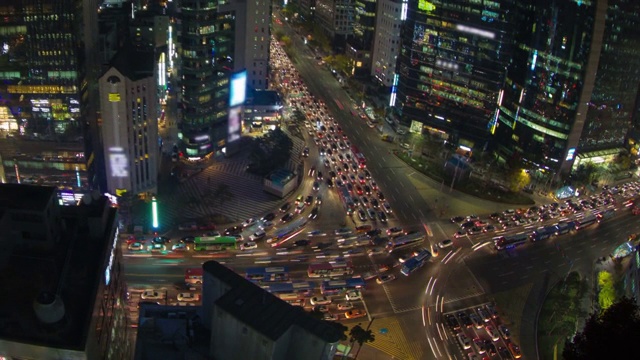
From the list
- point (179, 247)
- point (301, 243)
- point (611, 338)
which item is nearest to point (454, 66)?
point (301, 243)

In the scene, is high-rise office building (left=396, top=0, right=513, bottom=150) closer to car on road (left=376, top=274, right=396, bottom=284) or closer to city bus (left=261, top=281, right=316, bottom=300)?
car on road (left=376, top=274, right=396, bottom=284)

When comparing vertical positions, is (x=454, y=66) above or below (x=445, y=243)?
above

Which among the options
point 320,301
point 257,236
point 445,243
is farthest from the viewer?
point 445,243

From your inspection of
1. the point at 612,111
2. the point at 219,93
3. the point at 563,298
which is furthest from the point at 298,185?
the point at 612,111

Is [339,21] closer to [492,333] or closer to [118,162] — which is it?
[118,162]

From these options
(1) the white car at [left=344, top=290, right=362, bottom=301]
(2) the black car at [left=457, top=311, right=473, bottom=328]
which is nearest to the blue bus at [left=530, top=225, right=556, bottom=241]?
(2) the black car at [left=457, top=311, right=473, bottom=328]

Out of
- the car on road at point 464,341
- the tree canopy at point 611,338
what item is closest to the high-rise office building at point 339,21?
the car on road at point 464,341
